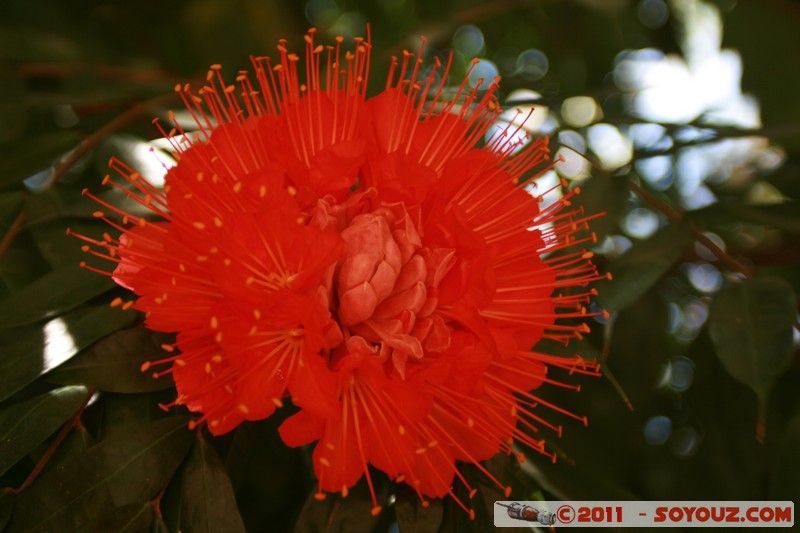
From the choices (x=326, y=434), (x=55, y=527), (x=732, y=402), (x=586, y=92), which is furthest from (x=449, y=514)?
(x=586, y=92)

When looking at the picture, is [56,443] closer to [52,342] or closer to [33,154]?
[52,342]

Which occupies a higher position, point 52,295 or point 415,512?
point 52,295

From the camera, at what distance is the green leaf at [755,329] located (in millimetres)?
805

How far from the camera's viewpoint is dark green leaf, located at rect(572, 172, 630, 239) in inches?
36.5

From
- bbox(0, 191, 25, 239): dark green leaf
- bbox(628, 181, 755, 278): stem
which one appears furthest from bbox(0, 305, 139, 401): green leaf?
bbox(628, 181, 755, 278): stem

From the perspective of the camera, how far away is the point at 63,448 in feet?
2.37

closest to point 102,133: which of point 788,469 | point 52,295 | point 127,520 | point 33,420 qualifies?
point 52,295

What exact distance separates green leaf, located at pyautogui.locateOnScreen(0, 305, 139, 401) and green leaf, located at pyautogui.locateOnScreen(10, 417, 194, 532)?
0.31 ft

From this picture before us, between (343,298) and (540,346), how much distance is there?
284mm

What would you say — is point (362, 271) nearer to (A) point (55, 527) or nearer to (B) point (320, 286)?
(B) point (320, 286)

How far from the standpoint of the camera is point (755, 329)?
0.85 metres

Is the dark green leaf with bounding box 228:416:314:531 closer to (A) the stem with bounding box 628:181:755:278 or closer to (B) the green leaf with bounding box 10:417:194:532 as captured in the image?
(B) the green leaf with bounding box 10:417:194:532

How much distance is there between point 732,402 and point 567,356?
453 mm

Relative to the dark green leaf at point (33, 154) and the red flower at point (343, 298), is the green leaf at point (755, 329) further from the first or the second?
the dark green leaf at point (33, 154)
